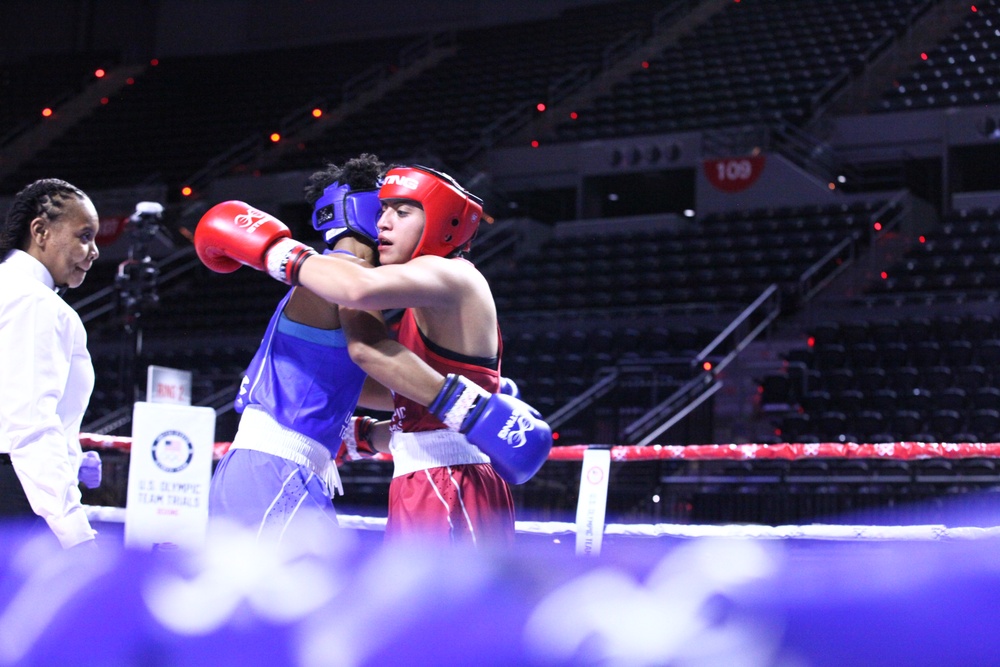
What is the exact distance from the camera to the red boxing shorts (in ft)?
6.61

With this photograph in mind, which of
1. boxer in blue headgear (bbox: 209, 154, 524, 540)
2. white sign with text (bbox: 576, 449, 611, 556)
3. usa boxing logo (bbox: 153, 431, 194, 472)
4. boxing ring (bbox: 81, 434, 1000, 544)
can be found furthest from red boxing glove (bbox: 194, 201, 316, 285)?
usa boxing logo (bbox: 153, 431, 194, 472)

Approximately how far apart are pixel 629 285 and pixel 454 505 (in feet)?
30.1

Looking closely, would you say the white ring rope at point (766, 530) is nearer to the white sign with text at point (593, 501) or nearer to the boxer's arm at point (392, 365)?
the white sign with text at point (593, 501)

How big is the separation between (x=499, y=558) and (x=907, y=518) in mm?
5129

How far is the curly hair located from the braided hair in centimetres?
48

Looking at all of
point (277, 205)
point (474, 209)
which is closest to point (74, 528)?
point (474, 209)

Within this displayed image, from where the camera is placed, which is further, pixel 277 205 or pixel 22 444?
pixel 277 205

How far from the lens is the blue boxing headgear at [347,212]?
217 cm

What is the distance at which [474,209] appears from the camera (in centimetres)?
217

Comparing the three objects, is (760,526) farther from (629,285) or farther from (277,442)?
(629,285)

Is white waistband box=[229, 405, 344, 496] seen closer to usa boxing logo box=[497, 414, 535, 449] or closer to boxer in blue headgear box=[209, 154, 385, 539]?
boxer in blue headgear box=[209, 154, 385, 539]

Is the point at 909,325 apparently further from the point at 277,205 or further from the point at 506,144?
the point at 277,205

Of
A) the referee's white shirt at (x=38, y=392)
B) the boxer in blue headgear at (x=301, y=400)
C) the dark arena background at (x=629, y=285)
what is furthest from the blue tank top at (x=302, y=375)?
the dark arena background at (x=629, y=285)

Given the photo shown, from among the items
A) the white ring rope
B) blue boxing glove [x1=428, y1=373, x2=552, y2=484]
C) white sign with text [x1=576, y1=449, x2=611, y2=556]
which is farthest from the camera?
white sign with text [x1=576, y1=449, x2=611, y2=556]
